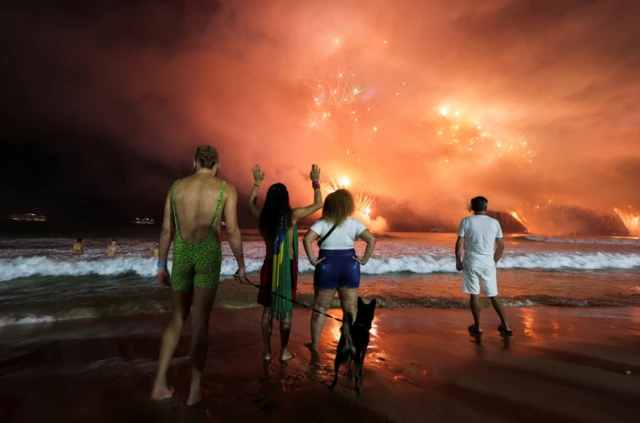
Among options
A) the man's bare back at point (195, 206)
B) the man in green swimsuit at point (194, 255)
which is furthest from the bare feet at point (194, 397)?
the man's bare back at point (195, 206)

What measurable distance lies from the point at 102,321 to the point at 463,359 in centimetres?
645

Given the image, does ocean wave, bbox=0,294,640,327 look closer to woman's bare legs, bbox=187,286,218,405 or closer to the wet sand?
the wet sand

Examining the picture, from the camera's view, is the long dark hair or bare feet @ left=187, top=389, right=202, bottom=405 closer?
bare feet @ left=187, top=389, right=202, bottom=405

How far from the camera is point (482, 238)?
17.8 ft

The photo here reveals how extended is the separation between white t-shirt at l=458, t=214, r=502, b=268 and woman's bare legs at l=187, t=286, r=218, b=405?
171 inches

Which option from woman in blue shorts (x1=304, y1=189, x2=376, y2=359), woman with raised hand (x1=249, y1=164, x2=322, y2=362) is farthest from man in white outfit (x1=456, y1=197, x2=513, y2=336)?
woman with raised hand (x1=249, y1=164, x2=322, y2=362)

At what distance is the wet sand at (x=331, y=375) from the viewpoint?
297 cm

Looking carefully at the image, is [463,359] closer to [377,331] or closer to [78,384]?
[377,331]

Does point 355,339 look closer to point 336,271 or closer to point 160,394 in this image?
point 336,271

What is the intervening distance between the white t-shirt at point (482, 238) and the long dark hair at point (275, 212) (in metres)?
3.30

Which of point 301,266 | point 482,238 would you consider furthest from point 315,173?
point 301,266

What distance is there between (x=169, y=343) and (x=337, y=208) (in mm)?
2447

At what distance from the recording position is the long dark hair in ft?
13.4

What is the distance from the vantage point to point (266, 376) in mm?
3783
